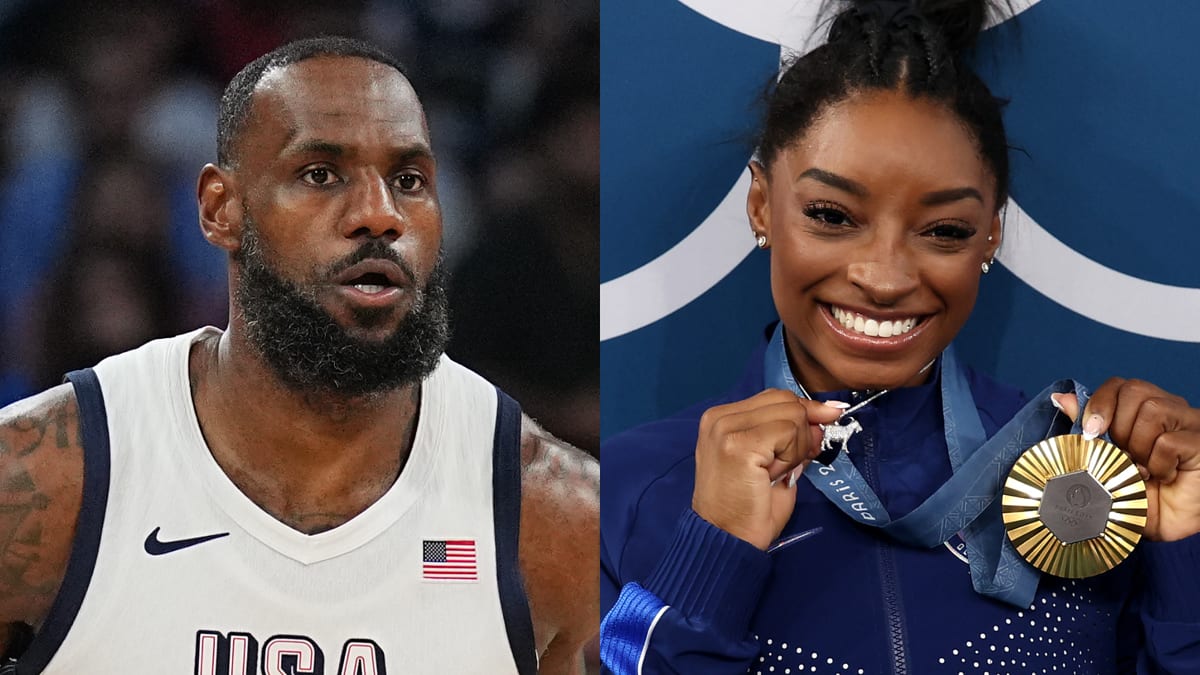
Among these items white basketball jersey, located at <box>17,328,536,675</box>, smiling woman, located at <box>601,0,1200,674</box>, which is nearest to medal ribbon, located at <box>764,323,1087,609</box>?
smiling woman, located at <box>601,0,1200,674</box>

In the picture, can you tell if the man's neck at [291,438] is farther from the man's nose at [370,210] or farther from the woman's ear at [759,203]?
the woman's ear at [759,203]

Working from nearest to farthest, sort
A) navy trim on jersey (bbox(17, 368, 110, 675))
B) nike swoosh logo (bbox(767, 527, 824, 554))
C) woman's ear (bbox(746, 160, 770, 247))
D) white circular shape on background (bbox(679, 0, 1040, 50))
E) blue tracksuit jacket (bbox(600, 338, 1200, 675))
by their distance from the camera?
navy trim on jersey (bbox(17, 368, 110, 675)) < blue tracksuit jacket (bbox(600, 338, 1200, 675)) < nike swoosh logo (bbox(767, 527, 824, 554)) < woman's ear (bbox(746, 160, 770, 247)) < white circular shape on background (bbox(679, 0, 1040, 50))

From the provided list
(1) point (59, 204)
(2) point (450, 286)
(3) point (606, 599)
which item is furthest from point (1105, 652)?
(1) point (59, 204)

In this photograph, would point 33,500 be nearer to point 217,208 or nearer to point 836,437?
point 217,208

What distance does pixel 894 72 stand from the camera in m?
1.59

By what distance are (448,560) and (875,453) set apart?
0.49 meters

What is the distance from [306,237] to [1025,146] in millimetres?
936

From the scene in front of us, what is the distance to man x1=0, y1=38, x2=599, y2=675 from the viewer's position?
136 cm

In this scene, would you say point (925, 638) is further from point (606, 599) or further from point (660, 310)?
point (660, 310)

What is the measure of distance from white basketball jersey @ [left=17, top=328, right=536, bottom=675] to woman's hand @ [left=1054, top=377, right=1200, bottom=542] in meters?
0.65

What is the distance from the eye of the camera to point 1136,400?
4.98ft

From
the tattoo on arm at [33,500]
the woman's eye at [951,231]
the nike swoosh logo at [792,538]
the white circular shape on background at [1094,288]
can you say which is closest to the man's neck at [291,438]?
the tattoo on arm at [33,500]

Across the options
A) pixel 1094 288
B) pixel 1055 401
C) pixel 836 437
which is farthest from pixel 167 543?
pixel 1094 288

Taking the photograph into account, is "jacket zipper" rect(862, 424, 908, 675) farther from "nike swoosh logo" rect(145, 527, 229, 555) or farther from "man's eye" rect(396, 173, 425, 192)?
"nike swoosh logo" rect(145, 527, 229, 555)
